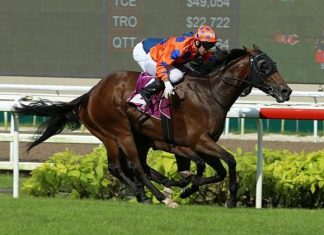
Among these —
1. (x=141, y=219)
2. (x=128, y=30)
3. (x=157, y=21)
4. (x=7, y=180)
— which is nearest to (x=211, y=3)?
(x=157, y=21)

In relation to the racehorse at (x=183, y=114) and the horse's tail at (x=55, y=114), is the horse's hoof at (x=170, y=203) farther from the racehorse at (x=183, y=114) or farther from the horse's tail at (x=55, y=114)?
the horse's tail at (x=55, y=114)

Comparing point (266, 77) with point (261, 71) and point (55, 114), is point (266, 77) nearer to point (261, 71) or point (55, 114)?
point (261, 71)

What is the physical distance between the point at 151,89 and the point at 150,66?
0.76 ft

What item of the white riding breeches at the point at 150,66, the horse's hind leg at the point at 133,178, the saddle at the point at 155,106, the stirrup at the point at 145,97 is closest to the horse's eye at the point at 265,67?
the white riding breeches at the point at 150,66

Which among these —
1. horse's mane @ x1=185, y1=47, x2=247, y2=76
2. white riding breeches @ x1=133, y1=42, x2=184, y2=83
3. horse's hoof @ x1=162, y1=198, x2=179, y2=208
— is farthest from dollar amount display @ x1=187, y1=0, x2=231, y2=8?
horse's hoof @ x1=162, y1=198, x2=179, y2=208

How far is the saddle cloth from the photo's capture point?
6.13 m

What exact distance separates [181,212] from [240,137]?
248 inches

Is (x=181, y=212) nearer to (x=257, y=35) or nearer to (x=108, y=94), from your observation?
(x=108, y=94)

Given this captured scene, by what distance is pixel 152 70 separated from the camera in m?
Answer: 6.26

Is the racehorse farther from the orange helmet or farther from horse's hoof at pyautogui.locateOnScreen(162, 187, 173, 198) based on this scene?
the orange helmet

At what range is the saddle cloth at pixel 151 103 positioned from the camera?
6.13m

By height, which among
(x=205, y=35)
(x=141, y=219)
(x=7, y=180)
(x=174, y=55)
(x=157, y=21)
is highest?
(x=205, y=35)

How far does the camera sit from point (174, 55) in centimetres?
601

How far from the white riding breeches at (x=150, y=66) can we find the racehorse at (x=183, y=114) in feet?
0.23
